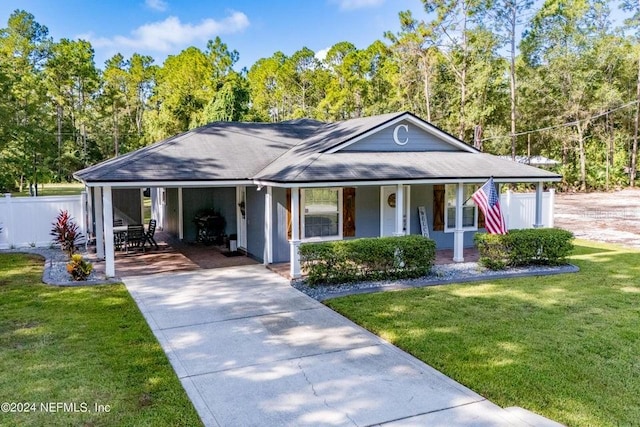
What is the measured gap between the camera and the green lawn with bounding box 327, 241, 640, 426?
4.93m

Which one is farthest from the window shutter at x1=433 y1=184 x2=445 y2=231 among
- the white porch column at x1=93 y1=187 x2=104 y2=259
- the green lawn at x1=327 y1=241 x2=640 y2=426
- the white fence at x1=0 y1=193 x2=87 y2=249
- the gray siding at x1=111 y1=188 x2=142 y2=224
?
the white fence at x1=0 y1=193 x2=87 y2=249

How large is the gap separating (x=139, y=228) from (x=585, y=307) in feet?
37.7

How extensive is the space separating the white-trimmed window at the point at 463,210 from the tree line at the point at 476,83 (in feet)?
60.9

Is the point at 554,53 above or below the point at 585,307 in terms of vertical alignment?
above

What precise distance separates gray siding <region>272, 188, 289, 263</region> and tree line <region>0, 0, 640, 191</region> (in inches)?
728

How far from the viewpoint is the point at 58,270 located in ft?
36.3

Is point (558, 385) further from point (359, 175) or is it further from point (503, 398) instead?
point (359, 175)

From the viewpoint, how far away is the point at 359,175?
1100 centimetres

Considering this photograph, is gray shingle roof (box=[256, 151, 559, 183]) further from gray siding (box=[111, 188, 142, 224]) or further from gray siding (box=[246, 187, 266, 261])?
gray siding (box=[111, 188, 142, 224])

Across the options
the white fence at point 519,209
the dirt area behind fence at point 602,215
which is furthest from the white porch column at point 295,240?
the dirt area behind fence at point 602,215

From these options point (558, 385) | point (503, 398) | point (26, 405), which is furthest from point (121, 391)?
point (558, 385)

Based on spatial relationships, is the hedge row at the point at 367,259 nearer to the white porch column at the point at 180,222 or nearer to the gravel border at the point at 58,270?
the gravel border at the point at 58,270

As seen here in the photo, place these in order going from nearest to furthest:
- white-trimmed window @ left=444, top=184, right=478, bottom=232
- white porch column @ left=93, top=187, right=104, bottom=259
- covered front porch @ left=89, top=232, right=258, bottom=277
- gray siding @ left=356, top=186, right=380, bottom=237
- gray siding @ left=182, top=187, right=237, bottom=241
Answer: covered front porch @ left=89, top=232, right=258, bottom=277 < white porch column @ left=93, top=187, right=104, bottom=259 < gray siding @ left=356, top=186, right=380, bottom=237 < white-trimmed window @ left=444, top=184, right=478, bottom=232 < gray siding @ left=182, top=187, right=237, bottom=241

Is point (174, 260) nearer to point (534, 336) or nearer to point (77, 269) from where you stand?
point (77, 269)
